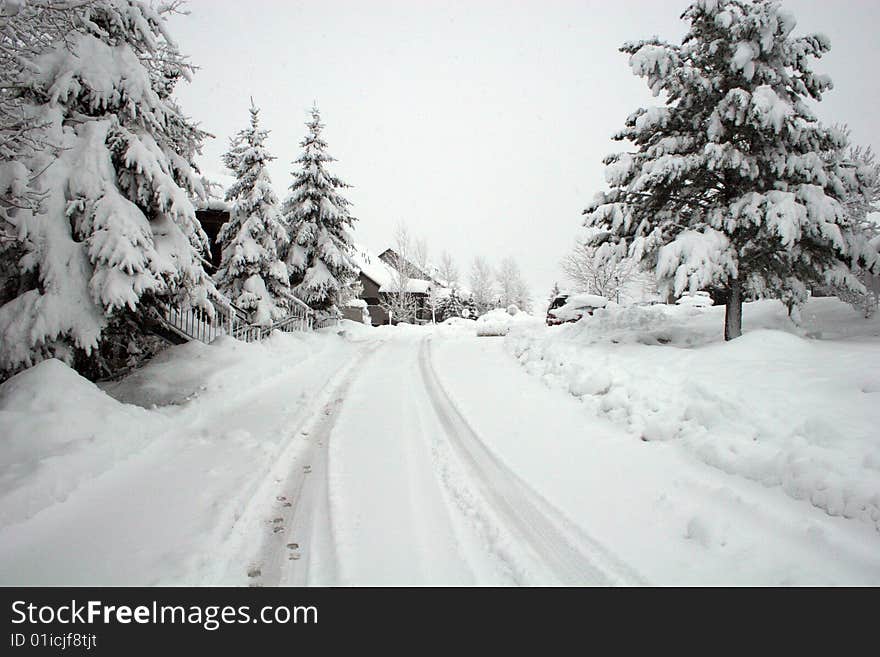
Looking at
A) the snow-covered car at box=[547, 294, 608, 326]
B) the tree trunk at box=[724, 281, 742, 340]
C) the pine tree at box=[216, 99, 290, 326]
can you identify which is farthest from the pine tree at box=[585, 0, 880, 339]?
the pine tree at box=[216, 99, 290, 326]

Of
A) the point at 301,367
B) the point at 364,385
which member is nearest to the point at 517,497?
the point at 364,385

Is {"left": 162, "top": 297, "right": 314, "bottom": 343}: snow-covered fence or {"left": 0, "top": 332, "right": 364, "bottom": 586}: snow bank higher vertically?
{"left": 162, "top": 297, "right": 314, "bottom": 343}: snow-covered fence

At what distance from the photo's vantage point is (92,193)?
275 inches

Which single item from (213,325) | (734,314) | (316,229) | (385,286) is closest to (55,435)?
(213,325)

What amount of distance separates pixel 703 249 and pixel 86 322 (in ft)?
35.5

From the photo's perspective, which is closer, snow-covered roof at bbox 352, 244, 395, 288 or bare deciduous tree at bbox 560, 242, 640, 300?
bare deciduous tree at bbox 560, 242, 640, 300

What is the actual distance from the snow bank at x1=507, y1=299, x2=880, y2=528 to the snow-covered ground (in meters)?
0.03

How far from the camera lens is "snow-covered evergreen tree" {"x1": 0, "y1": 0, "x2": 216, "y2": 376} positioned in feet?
21.3

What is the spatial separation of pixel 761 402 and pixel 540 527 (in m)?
3.58

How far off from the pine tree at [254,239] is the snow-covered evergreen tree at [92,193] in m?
7.83

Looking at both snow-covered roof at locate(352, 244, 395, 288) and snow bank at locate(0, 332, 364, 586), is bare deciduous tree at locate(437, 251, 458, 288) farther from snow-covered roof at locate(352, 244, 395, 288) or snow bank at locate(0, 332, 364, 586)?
snow bank at locate(0, 332, 364, 586)
